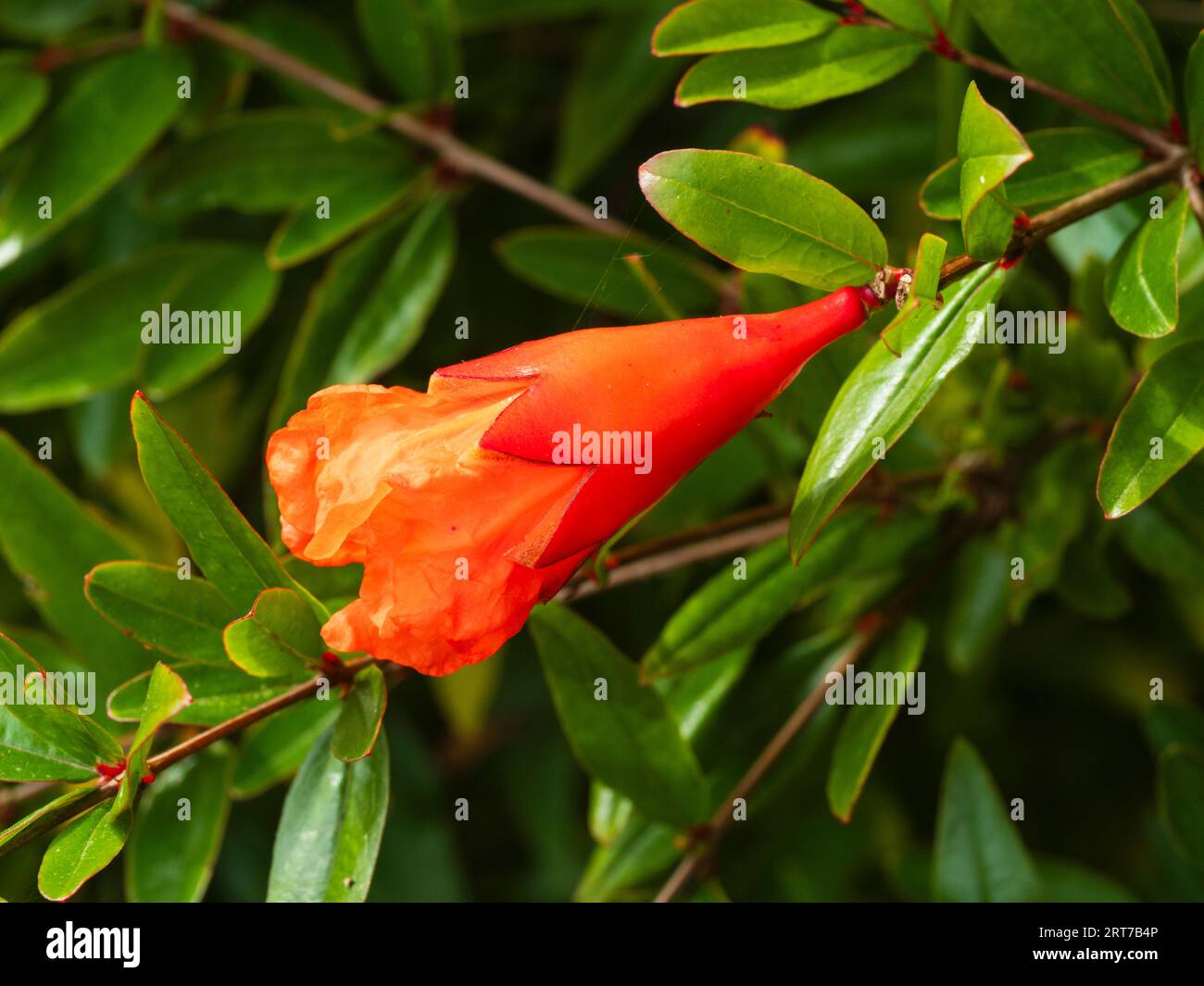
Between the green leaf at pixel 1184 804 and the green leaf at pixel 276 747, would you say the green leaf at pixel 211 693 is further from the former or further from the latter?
the green leaf at pixel 1184 804

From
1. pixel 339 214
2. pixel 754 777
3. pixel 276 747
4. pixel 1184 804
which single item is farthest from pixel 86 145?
pixel 1184 804

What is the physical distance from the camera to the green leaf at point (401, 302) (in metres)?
1.14

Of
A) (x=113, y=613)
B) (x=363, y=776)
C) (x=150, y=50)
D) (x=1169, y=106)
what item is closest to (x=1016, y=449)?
(x=1169, y=106)

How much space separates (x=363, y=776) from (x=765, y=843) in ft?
2.03

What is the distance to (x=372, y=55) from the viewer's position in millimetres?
1203

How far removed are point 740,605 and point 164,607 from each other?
0.42 metres

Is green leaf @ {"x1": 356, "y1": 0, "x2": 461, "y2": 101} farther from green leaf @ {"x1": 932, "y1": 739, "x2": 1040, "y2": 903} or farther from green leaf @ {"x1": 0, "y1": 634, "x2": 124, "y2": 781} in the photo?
green leaf @ {"x1": 932, "y1": 739, "x2": 1040, "y2": 903}

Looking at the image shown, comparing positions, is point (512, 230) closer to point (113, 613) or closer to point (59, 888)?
point (113, 613)

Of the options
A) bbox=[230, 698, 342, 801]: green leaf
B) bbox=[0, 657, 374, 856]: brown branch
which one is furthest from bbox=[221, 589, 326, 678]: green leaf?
bbox=[230, 698, 342, 801]: green leaf

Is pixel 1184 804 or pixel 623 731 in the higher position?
pixel 623 731

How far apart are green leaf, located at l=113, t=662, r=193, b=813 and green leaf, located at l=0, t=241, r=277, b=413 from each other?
0.56 m

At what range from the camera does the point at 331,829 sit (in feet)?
2.59

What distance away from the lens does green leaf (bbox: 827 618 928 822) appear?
867 millimetres

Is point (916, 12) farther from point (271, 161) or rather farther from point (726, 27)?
point (271, 161)
